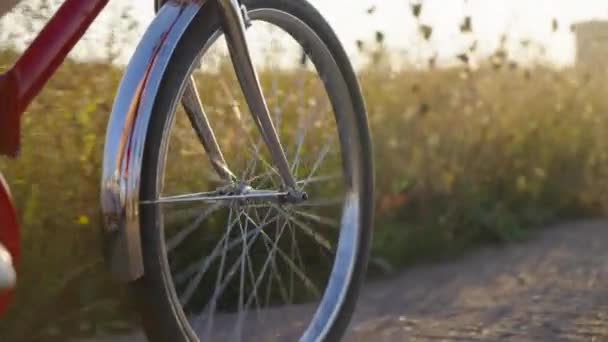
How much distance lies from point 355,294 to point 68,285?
0.75 metres

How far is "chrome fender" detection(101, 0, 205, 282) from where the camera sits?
195 cm

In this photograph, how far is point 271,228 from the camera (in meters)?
2.73

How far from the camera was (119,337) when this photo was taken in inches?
121

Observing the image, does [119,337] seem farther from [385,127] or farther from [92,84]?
[385,127]

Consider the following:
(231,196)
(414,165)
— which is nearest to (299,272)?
(231,196)

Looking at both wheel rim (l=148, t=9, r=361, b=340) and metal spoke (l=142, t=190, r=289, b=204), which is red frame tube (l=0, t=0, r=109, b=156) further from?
wheel rim (l=148, t=9, r=361, b=340)

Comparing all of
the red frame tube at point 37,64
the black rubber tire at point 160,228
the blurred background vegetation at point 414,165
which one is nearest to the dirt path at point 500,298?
the blurred background vegetation at point 414,165

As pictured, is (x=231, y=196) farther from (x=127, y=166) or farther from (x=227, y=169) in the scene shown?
(x=127, y=166)

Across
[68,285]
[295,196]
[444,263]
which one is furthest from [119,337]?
[444,263]

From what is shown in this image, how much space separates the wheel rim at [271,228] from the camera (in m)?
2.65

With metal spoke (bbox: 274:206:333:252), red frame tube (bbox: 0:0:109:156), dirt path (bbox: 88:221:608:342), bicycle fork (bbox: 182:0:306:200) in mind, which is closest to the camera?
red frame tube (bbox: 0:0:109:156)

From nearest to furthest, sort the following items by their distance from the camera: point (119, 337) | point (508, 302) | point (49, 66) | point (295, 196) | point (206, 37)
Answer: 1. point (49, 66)
2. point (206, 37)
3. point (295, 196)
4. point (119, 337)
5. point (508, 302)

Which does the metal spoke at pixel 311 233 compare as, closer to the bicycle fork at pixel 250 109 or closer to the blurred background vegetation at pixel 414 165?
the bicycle fork at pixel 250 109

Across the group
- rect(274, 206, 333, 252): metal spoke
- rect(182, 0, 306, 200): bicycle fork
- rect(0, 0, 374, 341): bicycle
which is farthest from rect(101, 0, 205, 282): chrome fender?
rect(274, 206, 333, 252): metal spoke
